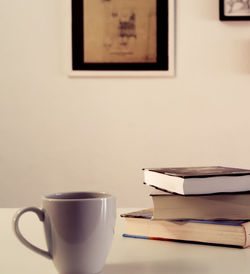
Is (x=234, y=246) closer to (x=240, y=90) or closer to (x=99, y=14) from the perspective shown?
(x=240, y=90)

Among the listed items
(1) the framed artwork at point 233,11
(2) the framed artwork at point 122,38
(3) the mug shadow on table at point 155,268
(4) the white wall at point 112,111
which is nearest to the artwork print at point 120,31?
(2) the framed artwork at point 122,38

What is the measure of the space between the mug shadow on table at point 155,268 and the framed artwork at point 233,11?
170 cm

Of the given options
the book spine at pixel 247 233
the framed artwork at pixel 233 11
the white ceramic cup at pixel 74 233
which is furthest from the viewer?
the framed artwork at pixel 233 11

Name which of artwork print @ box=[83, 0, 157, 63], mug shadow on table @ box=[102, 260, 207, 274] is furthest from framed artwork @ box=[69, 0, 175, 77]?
mug shadow on table @ box=[102, 260, 207, 274]

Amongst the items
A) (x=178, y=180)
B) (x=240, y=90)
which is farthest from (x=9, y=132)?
(x=178, y=180)

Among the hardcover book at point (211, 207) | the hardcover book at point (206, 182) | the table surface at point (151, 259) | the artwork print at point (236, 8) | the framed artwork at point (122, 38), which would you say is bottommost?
the table surface at point (151, 259)

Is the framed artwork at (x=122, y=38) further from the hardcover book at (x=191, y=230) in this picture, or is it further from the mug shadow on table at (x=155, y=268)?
the mug shadow on table at (x=155, y=268)

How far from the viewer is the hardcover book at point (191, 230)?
2.21ft

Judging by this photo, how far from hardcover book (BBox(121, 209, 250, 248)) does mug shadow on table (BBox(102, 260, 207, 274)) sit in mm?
105

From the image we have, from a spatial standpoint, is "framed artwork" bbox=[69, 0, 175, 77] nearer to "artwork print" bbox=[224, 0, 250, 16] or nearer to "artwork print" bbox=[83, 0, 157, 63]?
"artwork print" bbox=[83, 0, 157, 63]

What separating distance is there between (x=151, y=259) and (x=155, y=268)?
0.04m

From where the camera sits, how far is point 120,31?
213 centimetres

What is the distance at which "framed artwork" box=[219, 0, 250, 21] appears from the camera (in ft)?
6.81

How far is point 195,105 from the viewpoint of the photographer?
2.11 m
